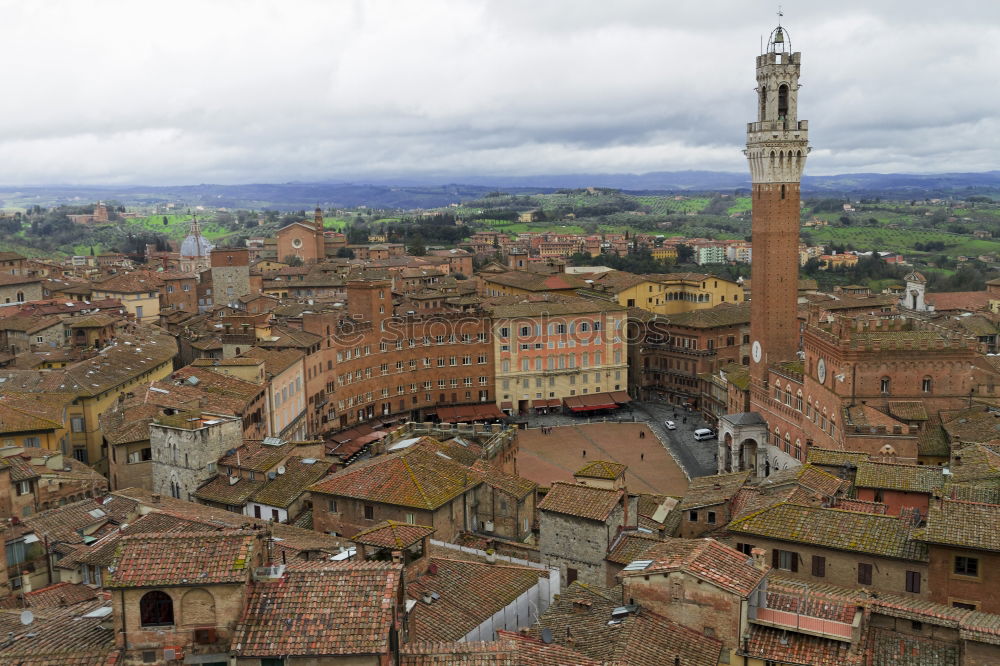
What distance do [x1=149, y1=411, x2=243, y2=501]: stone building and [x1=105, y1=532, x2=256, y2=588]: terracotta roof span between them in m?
26.5

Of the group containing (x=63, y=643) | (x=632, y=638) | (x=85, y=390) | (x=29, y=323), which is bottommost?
(x=85, y=390)

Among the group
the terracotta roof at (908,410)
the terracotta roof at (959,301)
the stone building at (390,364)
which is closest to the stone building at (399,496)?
the terracotta roof at (908,410)

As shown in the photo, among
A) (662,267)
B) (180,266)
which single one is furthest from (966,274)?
(180,266)

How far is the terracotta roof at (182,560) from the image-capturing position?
16.1 m

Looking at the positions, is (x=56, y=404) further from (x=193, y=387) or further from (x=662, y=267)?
(x=662, y=267)

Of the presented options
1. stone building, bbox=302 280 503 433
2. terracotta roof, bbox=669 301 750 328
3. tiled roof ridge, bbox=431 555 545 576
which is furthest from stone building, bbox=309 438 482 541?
terracotta roof, bbox=669 301 750 328

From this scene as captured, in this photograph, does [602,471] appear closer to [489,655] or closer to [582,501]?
[582,501]

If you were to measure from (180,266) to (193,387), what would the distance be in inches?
3473

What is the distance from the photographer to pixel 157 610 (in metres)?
16.4

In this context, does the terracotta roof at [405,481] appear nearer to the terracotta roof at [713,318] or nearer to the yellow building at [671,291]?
the terracotta roof at [713,318]

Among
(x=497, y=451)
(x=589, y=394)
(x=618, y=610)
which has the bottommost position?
(x=589, y=394)

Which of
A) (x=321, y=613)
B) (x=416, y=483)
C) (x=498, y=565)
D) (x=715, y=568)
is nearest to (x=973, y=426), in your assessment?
(x=416, y=483)

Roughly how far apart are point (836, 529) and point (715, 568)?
7775mm

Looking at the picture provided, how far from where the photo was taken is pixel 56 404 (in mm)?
50375
